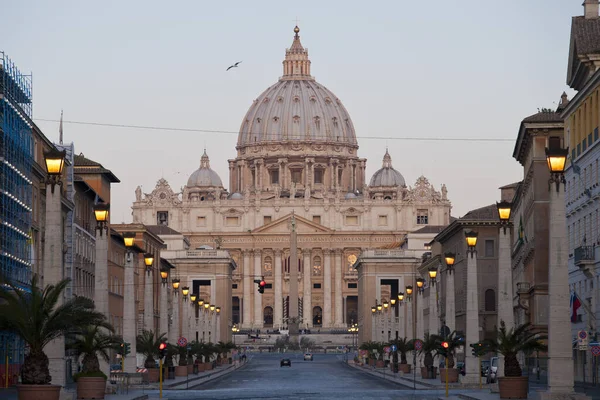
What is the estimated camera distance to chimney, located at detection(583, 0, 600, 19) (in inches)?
2596

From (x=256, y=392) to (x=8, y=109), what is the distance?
14053 millimetres

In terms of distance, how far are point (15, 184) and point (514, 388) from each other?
1033 inches

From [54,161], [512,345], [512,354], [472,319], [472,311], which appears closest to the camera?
[54,161]

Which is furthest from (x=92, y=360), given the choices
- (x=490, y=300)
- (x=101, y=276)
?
(x=490, y=300)

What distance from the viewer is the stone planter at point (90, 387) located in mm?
43938

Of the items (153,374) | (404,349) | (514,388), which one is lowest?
(153,374)

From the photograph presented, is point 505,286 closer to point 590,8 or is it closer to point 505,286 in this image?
point 505,286

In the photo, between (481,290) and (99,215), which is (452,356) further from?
(481,290)

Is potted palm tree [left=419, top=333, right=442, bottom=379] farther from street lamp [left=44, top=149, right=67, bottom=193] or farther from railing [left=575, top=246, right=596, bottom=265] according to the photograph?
street lamp [left=44, top=149, right=67, bottom=193]

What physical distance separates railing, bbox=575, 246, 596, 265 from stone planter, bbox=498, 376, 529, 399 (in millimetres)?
17335

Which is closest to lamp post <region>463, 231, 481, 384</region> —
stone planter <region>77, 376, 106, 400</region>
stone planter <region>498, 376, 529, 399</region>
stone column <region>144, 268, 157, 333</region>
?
stone planter <region>498, 376, 529, 399</region>

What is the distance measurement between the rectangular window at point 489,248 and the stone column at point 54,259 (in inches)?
3254

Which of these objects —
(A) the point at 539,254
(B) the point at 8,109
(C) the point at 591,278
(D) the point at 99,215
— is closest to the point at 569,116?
(C) the point at 591,278

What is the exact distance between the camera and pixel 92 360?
45781mm
